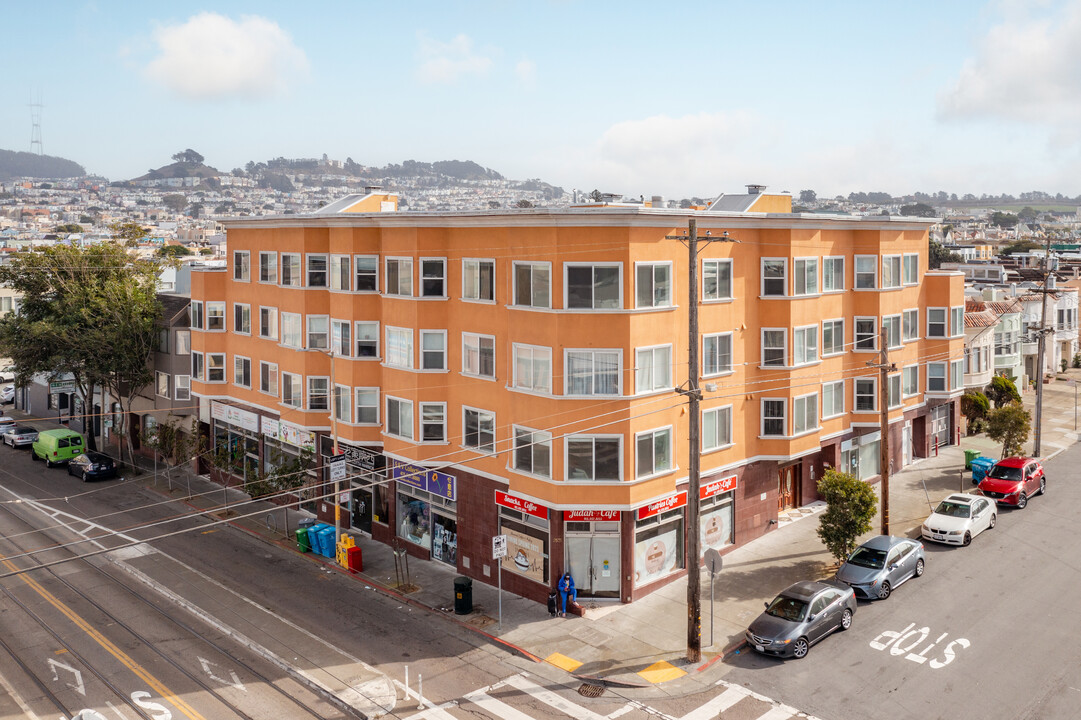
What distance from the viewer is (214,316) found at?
41.2 meters

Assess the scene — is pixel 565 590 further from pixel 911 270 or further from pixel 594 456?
pixel 911 270

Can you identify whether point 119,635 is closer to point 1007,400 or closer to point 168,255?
point 168,255

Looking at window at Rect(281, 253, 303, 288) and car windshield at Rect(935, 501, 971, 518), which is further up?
window at Rect(281, 253, 303, 288)

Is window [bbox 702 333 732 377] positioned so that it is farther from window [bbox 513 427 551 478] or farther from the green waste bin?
the green waste bin

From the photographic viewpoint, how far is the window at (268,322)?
37000 mm

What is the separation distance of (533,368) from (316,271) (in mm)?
12903

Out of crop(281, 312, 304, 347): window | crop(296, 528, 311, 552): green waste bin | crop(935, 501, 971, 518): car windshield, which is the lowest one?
crop(296, 528, 311, 552): green waste bin

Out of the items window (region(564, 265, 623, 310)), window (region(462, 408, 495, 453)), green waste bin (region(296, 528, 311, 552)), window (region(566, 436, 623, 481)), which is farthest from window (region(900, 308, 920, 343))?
green waste bin (region(296, 528, 311, 552))

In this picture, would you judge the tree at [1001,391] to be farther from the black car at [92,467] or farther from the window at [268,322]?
the black car at [92,467]

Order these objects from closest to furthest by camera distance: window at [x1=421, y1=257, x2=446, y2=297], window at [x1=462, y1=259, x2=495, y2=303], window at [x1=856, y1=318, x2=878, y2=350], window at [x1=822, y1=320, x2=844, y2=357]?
window at [x1=462, y1=259, x2=495, y2=303] → window at [x1=421, y1=257, x2=446, y2=297] → window at [x1=822, y1=320, x2=844, y2=357] → window at [x1=856, y1=318, x2=878, y2=350]

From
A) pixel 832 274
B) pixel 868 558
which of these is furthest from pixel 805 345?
pixel 868 558

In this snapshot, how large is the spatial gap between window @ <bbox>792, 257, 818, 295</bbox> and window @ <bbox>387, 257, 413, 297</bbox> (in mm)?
14136

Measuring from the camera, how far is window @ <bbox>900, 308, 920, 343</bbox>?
1490 inches

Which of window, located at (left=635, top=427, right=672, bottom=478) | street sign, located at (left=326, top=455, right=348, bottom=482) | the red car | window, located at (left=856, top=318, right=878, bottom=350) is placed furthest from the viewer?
the red car
